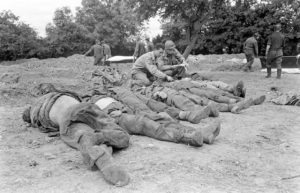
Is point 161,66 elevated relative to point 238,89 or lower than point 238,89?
elevated

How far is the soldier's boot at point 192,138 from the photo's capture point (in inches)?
178

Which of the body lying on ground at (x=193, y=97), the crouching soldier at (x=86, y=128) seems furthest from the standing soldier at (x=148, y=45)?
the crouching soldier at (x=86, y=128)

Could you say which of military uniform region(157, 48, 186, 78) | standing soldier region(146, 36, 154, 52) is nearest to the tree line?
standing soldier region(146, 36, 154, 52)

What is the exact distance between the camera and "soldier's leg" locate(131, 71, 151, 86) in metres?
7.83

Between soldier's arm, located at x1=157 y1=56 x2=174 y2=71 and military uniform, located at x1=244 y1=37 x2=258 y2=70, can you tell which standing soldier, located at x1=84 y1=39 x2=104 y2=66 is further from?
soldier's arm, located at x1=157 y1=56 x2=174 y2=71

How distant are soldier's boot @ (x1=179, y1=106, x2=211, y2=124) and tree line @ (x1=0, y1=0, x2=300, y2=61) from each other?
8.79 m

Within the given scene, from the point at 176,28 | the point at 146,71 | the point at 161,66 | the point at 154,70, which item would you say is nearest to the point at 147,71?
the point at 146,71

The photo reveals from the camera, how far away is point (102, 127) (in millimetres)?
4504

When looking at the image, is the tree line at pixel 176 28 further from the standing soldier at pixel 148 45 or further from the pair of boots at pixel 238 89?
the pair of boots at pixel 238 89

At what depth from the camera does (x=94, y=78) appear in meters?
7.61

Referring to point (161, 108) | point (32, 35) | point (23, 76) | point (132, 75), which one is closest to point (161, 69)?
point (132, 75)

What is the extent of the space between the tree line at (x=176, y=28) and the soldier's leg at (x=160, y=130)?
970cm

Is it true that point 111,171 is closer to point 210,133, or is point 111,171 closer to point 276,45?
point 210,133

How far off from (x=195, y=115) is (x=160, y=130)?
1236 mm
